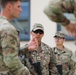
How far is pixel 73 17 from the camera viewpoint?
316 centimetres

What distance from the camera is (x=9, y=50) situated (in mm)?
3822

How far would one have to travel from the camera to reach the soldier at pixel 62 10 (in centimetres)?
312

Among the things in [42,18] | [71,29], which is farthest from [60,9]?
[42,18]

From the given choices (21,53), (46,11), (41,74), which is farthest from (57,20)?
(41,74)

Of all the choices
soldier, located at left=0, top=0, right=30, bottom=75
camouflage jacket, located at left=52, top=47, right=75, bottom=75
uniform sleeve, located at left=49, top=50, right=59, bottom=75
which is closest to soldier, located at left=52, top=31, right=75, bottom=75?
camouflage jacket, located at left=52, top=47, right=75, bottom=75

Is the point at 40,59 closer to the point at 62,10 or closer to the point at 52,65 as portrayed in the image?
the point at 52,65

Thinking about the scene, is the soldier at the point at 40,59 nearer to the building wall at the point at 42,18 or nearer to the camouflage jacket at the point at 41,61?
the camouflage jacket at the point at 41,61

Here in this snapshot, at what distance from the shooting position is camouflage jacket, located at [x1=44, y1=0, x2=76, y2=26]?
3115 millimetres

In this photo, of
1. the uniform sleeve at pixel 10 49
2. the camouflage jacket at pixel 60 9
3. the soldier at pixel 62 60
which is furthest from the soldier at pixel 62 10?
the soldier at pixel 62 60

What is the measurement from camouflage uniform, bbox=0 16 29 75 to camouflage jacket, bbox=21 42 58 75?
1533 mm

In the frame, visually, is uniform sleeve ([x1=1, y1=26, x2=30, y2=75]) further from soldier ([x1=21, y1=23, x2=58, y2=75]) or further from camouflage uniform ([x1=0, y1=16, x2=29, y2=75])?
soldier ([x1=21, y1=23, x2=58, y2=75])

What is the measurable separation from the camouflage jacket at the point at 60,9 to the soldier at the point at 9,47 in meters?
0.69

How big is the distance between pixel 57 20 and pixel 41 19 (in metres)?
6.66

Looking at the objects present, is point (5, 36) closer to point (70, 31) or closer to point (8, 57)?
point (8, 57)
